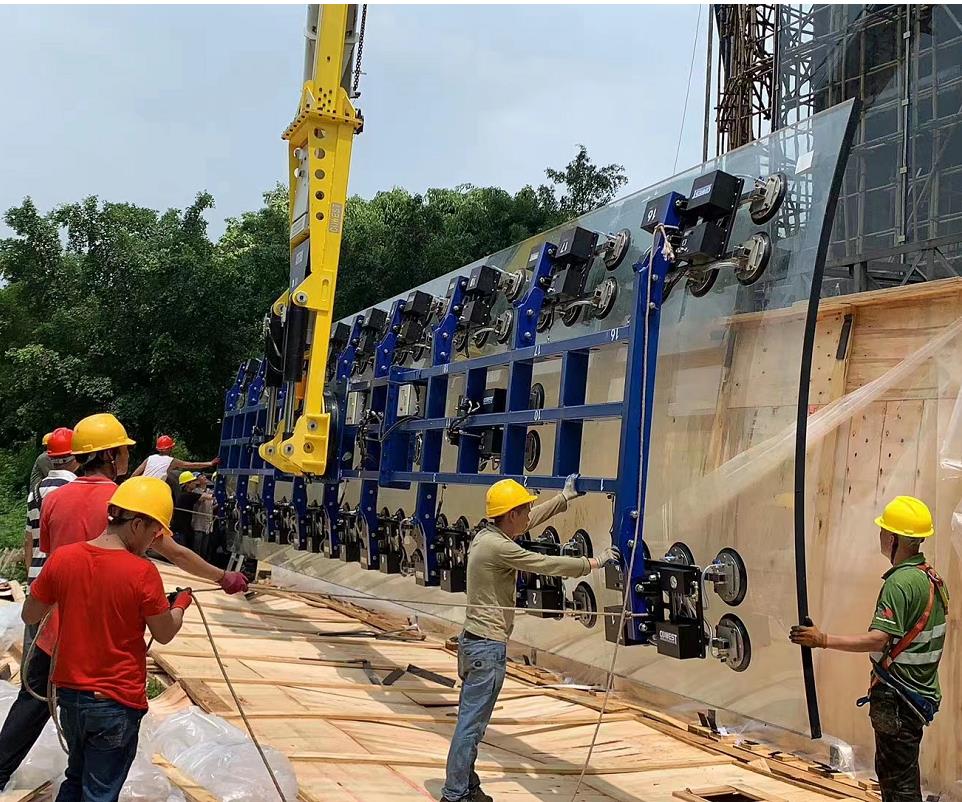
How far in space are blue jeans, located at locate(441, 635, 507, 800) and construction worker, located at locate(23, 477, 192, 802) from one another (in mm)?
1727

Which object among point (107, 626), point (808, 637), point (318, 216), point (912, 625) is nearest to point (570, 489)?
point (808, 637)

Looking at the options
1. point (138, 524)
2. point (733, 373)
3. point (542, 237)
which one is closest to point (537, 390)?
point (542, 237)

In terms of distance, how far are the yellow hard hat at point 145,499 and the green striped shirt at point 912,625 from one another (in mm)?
2868

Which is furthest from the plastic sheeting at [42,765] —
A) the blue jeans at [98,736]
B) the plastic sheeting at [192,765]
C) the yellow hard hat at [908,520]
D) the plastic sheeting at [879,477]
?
the plastic sheeting at [879,477]

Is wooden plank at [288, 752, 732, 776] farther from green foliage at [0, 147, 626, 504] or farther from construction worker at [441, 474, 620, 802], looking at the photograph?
green foliage at [0, 147, 626, 504]

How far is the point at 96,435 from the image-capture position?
4.21 meters

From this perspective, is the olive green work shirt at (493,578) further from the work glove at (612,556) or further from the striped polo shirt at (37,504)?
the striped polo shirt at (37,504)

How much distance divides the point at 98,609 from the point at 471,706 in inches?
80.6

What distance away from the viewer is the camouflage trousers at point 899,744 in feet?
13.2

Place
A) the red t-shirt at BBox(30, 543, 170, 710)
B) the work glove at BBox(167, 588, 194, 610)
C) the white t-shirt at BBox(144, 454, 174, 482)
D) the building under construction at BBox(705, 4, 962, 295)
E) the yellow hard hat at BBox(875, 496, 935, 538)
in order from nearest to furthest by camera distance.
Answer: the red t-shirt at BBox(30, 543, 170, 710) → the work glove at BBox(167, 588, 194, 610) → the yellow hard hat at BBox(875, 496, 935, 538) → the white t-shirt at BBox(144, 454, 174, 482) → the building under construction at BBox(705, 4, 962, 295)

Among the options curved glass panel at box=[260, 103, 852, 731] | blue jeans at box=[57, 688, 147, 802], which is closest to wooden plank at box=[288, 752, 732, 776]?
curved glass panel at box=[260, 103, 852, 731]

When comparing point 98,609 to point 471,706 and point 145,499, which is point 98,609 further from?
point 471,706

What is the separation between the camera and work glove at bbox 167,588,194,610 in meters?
3.51

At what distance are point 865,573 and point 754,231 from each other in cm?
199
